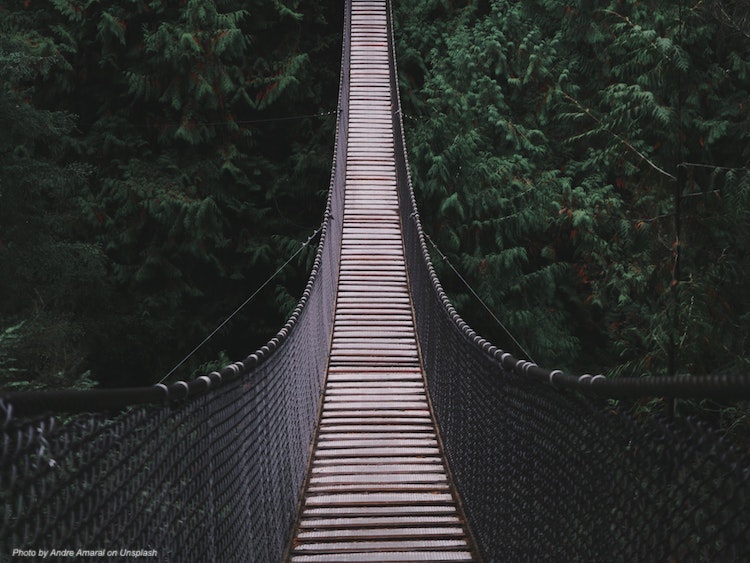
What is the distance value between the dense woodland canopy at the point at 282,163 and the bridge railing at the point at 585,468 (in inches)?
152

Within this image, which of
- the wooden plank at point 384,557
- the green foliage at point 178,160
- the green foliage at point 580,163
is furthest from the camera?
the green foliage at point 178,160

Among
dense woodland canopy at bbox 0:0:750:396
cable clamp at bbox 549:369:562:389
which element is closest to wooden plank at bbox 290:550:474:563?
cable clamp at bbox 549:369:562:389

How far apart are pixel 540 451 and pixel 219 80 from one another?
8.21 m

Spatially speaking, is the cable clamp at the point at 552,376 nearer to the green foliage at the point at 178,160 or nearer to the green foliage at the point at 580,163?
the green foliage at the point at 580,163

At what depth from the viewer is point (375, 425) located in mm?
4742

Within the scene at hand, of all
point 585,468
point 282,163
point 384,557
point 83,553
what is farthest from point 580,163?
point 83,553

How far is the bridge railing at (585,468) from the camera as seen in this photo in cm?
132

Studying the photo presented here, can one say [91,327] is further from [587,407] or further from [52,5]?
[587,407]

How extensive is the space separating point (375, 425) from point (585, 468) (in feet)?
9.21

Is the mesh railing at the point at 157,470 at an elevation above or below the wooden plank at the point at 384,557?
above

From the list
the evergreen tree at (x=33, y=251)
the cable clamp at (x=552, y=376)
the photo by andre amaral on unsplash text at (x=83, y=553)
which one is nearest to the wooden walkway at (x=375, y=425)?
the cable clamp at (x=552, y=376)

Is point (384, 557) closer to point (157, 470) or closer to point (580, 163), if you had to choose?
point (157, 470)

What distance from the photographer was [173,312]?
9.41 meters

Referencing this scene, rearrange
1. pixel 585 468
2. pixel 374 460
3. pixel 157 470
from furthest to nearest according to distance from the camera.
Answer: pixel 374 460 → pixel 585 468 → pixel 157 470
